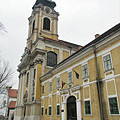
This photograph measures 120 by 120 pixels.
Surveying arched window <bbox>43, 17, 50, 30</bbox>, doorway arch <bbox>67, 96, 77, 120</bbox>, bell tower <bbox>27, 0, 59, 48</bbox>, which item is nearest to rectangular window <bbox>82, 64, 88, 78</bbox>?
doorway arch <bbox>67, 96, 77, 120</bbox>

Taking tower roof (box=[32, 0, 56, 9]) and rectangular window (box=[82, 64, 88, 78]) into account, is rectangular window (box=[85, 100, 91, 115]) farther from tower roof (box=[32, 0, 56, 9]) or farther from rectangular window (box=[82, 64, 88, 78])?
tower roof (box=[32, 0, 56, 9])

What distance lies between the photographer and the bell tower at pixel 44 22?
3891cm

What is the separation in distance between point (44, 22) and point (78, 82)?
2777cm

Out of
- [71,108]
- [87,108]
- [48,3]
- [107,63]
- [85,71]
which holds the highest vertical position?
[48,3]

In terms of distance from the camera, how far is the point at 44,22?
40.7 m

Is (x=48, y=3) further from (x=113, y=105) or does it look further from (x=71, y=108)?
(x=113, y=105)

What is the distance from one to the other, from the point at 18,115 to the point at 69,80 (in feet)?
77.3

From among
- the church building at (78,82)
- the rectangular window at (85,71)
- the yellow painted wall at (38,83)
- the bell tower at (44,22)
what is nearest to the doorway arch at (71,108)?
the church building at (78,82)

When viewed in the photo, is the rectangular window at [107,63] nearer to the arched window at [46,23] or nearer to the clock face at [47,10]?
the arched window at [46,23]

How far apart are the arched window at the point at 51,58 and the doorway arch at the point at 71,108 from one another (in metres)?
14.7

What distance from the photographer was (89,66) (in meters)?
15.9

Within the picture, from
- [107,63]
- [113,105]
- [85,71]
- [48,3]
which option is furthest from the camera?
[48,3]

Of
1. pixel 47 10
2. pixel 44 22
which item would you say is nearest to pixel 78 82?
pixel 44 22

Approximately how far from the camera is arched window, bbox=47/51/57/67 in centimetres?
3240
